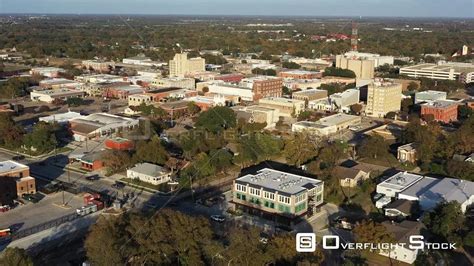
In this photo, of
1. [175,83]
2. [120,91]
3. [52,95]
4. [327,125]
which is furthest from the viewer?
[175,83]

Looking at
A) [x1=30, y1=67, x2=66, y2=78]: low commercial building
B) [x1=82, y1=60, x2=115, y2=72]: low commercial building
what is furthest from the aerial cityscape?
[x1=82, y1=60, x2=115, y2=72]: low commercial building

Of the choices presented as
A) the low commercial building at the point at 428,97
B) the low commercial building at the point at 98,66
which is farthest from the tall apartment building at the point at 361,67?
the low commercial building at the point at 98,66

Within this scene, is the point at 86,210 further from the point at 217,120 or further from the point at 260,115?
the point at 260,115

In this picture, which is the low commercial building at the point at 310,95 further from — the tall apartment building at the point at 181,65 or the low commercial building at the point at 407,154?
the tall apartment building at the point at 181,65

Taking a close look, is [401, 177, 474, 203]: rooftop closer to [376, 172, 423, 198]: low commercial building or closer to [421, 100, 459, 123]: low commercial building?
[376, 172, 423, 198]: low commercial building

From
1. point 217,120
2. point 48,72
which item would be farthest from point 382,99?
point 48,72

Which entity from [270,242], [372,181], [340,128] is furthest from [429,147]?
[270,242]
